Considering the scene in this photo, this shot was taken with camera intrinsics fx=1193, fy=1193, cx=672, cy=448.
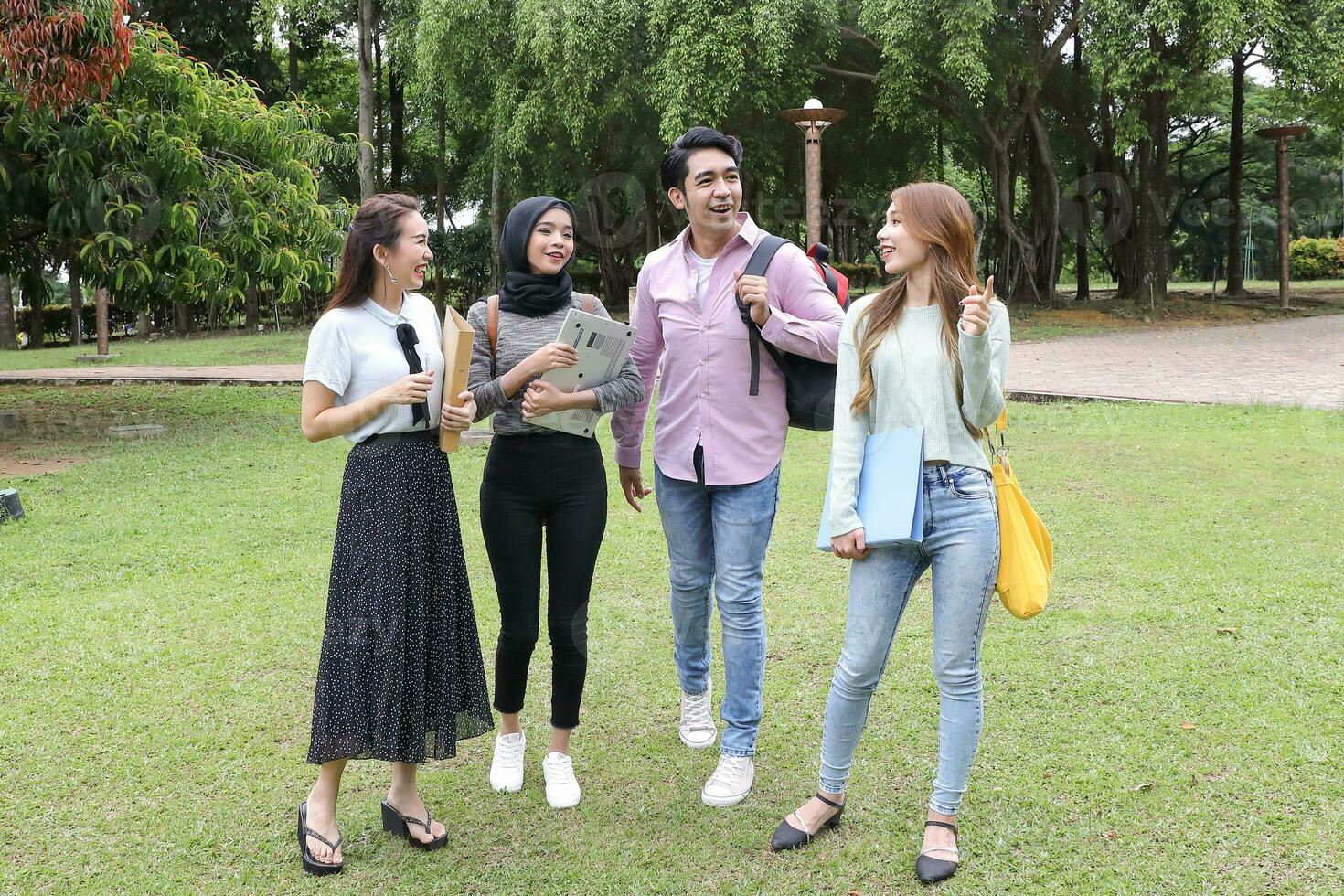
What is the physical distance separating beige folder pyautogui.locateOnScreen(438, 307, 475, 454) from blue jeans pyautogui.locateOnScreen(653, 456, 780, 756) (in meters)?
0.77

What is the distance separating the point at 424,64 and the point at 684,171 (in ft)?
64.6

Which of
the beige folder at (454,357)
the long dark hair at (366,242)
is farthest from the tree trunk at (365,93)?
the beige folder at (454,357)

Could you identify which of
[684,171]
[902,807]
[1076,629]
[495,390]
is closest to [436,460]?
[495,390]

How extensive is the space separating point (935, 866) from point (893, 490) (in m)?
0.98

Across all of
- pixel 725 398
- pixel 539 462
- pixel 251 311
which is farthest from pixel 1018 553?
pixel 251 311

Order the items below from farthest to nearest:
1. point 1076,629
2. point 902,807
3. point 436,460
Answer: point 1076,629, point 902,807, point 436,460

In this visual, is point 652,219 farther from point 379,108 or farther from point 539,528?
point 539,528

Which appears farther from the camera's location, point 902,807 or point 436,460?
point 902,807

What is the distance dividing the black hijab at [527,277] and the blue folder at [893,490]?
1.06 m

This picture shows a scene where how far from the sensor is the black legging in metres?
3.45

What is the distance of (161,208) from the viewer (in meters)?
10.8

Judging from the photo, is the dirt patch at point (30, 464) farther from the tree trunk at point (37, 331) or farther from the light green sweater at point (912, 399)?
the tree trunk at point (37, 331)

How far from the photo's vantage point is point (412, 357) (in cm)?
322

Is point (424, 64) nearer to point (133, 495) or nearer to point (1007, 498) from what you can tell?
point (133, 495)
